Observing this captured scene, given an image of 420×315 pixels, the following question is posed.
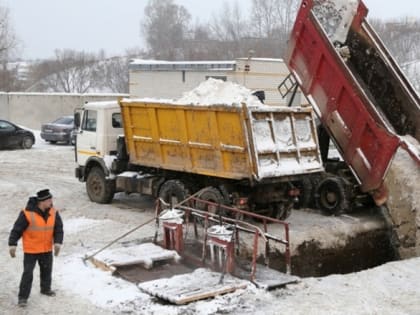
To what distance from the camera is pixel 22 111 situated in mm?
35969

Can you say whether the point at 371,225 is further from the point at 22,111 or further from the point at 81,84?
the point at 81,84

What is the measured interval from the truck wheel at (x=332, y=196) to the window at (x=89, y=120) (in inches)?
206

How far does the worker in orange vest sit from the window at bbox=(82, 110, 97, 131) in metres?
6.83

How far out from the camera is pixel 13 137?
2612cm

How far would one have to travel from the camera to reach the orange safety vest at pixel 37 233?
792cm

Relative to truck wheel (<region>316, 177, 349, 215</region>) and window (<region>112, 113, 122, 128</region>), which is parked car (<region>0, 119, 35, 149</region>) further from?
truck wheel (<region>316, 177, 349, 215</region>)

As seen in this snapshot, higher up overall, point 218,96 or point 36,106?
point 218,96

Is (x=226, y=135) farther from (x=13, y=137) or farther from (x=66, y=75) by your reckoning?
(x=66, y=75)

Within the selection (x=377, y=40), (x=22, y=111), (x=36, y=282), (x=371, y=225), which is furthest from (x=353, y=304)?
(x=22, y=111)

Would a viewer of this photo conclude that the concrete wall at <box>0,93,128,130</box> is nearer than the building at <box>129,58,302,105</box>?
No

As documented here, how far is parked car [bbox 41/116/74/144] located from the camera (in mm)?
28125

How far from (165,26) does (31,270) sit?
269 ft

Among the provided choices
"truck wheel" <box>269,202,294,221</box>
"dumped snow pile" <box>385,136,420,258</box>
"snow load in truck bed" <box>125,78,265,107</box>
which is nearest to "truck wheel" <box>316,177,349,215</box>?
"truck wheel" <box>269,202,294,221</box>

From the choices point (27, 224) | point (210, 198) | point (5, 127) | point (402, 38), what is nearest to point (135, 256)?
point (27, 224)
